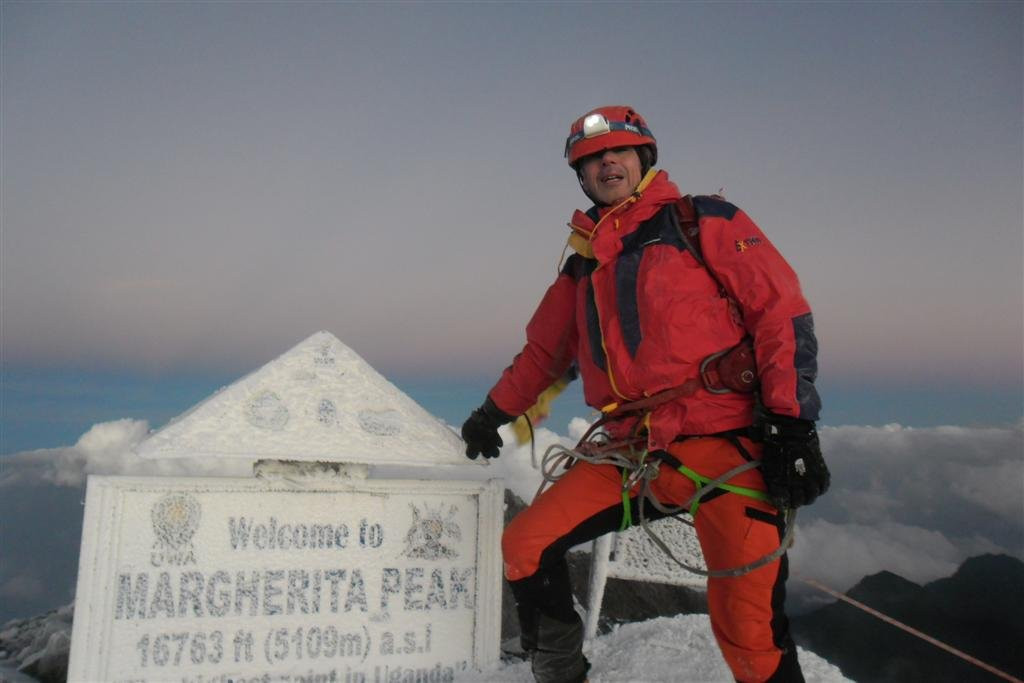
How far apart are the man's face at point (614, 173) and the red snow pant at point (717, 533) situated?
1.14 metres

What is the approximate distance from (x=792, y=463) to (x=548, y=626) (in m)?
1.17

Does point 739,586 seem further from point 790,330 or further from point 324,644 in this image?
point 324,644

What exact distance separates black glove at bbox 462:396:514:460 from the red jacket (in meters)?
0.53

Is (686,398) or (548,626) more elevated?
(686,398)

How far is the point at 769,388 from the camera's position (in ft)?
8.15

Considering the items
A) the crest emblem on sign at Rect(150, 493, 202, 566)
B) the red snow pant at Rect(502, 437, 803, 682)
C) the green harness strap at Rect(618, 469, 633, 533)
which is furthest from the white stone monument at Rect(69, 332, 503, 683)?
the green harness strap at Rect(618, 469, 633, 533)

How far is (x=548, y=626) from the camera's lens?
2807 mm

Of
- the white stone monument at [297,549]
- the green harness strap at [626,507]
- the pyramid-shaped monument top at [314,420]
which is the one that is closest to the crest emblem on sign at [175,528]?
the white stone monument at [297,549]

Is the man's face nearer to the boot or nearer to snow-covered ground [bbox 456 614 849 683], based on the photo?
the boot

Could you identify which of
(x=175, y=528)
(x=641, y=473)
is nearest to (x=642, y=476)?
(x=641, y=473)

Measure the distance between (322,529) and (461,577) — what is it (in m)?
0.63

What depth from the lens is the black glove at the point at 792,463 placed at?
93.5 inches

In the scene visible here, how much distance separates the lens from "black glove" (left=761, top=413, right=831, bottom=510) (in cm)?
238

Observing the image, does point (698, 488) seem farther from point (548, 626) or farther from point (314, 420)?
point (314, 420)
